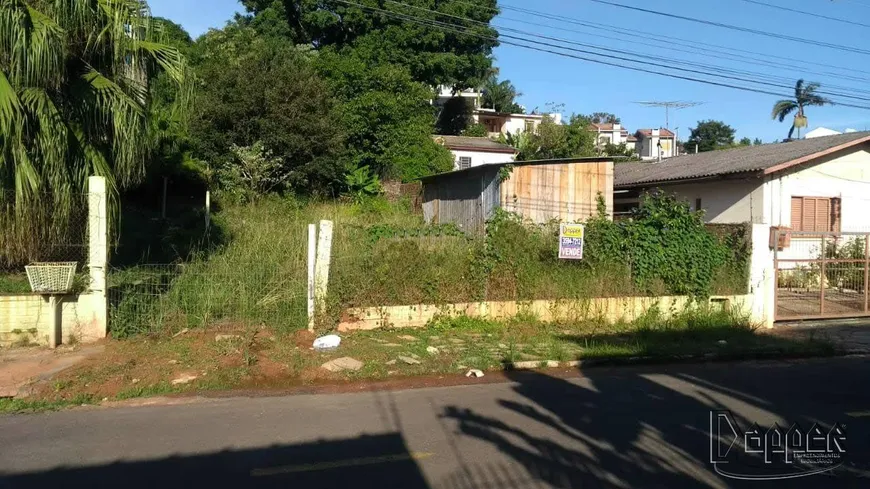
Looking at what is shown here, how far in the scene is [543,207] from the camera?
18109 mm

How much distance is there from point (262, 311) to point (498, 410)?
509 centimetres

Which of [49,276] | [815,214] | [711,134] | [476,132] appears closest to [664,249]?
[815,214]

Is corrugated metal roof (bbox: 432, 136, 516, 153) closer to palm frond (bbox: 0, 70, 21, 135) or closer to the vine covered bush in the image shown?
the vine covered bush

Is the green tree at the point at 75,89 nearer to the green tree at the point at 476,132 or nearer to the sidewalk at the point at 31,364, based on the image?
the sidewalk at the point at 31,364

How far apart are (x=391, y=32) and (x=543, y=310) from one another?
25761 millimetres

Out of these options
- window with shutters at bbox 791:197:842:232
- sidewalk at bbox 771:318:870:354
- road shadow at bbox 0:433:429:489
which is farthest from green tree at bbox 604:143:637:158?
road shadow at bbox 0:433:429:489

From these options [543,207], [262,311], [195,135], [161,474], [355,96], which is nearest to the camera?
[161,474]

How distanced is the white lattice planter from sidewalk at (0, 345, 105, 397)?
89 cm

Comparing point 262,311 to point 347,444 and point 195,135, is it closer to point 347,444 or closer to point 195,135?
point 347,444

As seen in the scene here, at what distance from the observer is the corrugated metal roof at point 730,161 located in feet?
59.3

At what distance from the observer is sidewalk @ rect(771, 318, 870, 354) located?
1157 cm

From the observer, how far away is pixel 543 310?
1241 centimetres

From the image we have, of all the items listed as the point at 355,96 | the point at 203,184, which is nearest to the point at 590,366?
the point at 203,184

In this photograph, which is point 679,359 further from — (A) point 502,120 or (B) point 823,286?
(A) point 502,120
